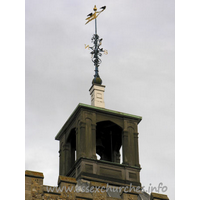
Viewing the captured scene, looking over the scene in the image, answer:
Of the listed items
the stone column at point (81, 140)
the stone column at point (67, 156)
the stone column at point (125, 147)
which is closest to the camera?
the stone column at point (81, 140)

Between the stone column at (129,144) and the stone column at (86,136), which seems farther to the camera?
the stone column at (129,144)

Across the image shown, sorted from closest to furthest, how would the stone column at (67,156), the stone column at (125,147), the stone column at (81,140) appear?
the stone column at (81,140), the stone column at (125,147), the stone column at (67,156)

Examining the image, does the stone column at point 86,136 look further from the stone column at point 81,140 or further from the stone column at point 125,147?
the stone column at point 125,147

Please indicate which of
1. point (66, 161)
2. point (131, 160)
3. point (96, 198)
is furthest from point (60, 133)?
point (96, 198)

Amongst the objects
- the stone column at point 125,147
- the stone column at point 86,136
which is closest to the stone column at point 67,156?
the stone column at point 86,136

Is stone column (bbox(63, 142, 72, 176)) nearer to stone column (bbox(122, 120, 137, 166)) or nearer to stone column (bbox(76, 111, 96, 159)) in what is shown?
stone column (bbox(76, 111, 96, 159))

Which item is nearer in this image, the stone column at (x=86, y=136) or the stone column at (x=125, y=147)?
the stone column at (x=86, y=136)

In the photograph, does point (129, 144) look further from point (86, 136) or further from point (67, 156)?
point (67, 156)

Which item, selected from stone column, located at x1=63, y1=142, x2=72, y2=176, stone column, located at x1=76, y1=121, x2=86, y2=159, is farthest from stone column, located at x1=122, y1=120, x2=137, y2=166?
stone column, located at x1=63, y1=142, x2=72, y2=176

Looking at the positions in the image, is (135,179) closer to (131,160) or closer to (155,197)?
(131,160)

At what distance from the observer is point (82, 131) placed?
48.2m

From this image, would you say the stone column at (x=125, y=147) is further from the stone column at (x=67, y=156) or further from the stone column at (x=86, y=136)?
the stone column at (x=67, y=156)

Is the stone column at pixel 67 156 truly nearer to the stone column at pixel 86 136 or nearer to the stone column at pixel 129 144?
the stone column at pixel 86 136

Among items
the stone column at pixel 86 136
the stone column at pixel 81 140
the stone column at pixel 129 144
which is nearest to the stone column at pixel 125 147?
the stone column at pixel 129 144
